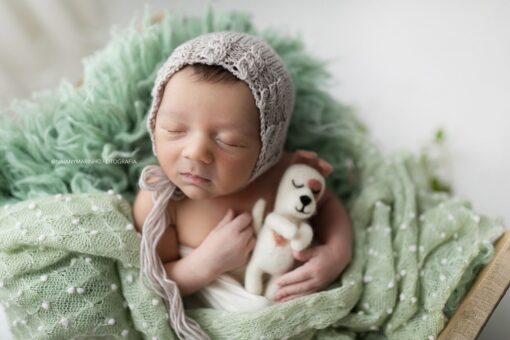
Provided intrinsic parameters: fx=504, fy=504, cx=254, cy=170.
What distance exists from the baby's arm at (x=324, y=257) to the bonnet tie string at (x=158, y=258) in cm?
19

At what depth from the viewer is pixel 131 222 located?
1.00 metres

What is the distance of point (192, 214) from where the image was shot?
1036 millimetres

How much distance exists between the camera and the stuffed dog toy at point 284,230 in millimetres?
967

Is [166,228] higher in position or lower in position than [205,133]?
lower

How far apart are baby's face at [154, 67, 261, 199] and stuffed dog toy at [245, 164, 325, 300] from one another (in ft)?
0.35

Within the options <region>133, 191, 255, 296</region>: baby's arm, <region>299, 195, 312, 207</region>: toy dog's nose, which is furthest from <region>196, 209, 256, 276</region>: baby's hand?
<region>299, 195, 312, 207</region>: toy dog's nose

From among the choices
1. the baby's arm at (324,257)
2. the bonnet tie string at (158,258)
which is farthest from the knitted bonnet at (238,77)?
the baby's arm at (324,257)

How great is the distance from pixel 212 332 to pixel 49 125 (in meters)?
0.58

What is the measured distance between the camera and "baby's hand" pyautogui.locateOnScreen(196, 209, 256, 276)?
0.97 metres

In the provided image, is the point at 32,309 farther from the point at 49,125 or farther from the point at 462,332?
the point at 462,332

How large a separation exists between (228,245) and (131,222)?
20 centimetres

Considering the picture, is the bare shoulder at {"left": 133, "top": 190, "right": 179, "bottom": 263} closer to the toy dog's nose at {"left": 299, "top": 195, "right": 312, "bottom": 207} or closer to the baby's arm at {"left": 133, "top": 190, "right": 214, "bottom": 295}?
the baby's arm at {"left": 133, "top": 190, "right": 214, "bottom": 295}

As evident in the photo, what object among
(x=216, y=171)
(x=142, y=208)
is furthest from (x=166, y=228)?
(x=216, y=171)

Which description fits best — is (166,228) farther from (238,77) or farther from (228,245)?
(238,77)
